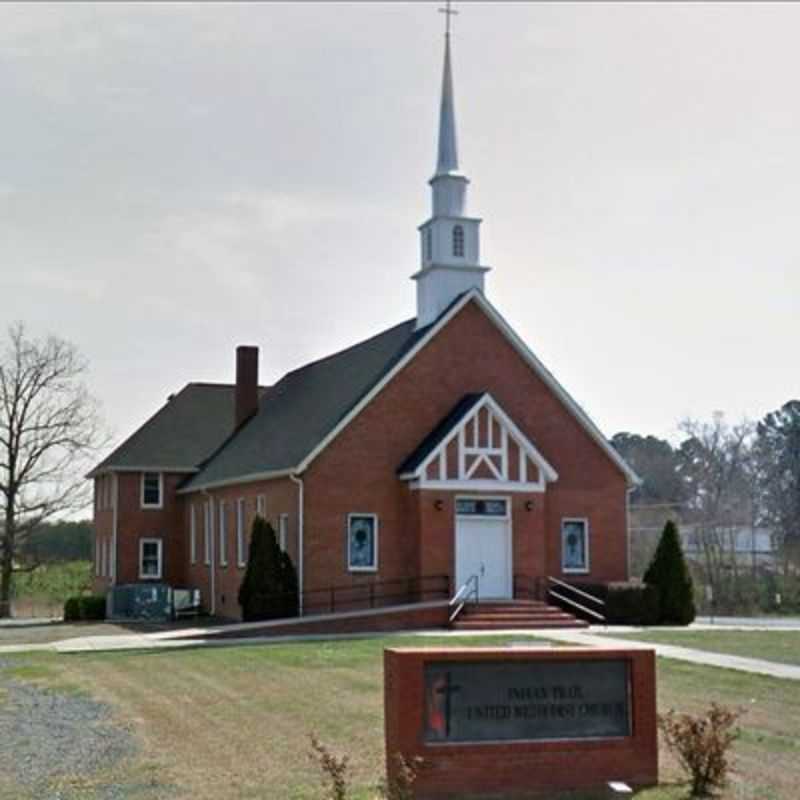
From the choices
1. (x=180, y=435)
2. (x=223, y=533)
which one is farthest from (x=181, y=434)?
(x=223, y=533)

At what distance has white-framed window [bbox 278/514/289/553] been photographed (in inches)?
1495

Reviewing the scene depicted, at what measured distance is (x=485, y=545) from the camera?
37.3m

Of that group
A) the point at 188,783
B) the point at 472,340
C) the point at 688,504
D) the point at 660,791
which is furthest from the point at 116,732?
the point at 688,504

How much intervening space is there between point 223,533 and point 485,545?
11.7 meters

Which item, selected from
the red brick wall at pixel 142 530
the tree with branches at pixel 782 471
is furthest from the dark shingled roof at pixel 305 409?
the tree with branches at pixel 782 471

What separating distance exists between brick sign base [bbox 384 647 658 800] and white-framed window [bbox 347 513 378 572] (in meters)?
25.5

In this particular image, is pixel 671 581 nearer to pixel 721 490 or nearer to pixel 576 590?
pixel 576 590

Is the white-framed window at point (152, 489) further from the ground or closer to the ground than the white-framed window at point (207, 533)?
further from the ground

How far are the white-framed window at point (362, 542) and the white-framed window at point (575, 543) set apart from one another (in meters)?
6.01

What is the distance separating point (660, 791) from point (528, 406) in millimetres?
28355

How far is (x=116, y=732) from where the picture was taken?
617 inches

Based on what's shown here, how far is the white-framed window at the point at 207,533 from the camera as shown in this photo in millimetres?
47344

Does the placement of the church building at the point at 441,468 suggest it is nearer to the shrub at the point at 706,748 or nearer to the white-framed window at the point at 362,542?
the white-framed window at the point at 362,542

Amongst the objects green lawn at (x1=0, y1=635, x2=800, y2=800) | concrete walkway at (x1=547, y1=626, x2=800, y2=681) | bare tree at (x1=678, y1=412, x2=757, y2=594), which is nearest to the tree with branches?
bare tree at (x1=678, y1=412, x2=757, y2=594)
